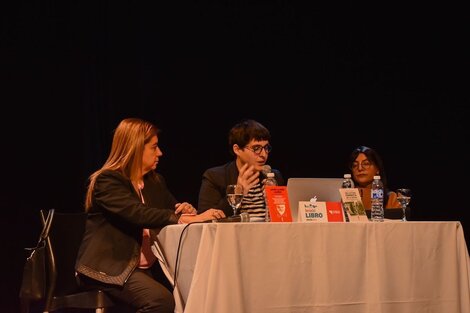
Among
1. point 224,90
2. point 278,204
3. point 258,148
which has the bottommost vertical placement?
point 278,204

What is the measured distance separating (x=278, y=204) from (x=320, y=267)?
1.09ft

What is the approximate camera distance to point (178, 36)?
16.5 ft

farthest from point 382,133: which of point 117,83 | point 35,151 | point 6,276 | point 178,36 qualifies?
point 6,276

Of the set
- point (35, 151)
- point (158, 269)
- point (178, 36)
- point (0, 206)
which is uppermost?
point (178, 36)

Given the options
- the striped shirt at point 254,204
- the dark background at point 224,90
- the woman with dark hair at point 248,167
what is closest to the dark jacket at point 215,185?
the woman with dark hair at point 248,167

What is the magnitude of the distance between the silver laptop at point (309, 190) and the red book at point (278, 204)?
45mm

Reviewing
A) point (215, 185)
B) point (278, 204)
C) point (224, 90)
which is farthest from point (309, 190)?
point (224, 90)

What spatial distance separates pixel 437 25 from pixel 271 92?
149cm

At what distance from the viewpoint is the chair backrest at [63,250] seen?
3135 millimetres

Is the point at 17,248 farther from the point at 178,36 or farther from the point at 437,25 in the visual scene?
the point at 437,25

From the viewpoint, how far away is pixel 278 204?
2.73 metres

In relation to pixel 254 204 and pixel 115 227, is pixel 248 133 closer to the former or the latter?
pixel 254 204

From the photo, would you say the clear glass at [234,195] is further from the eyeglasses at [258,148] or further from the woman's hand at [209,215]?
the eyeglasses at [258,148]

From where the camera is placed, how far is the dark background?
14.8ft
